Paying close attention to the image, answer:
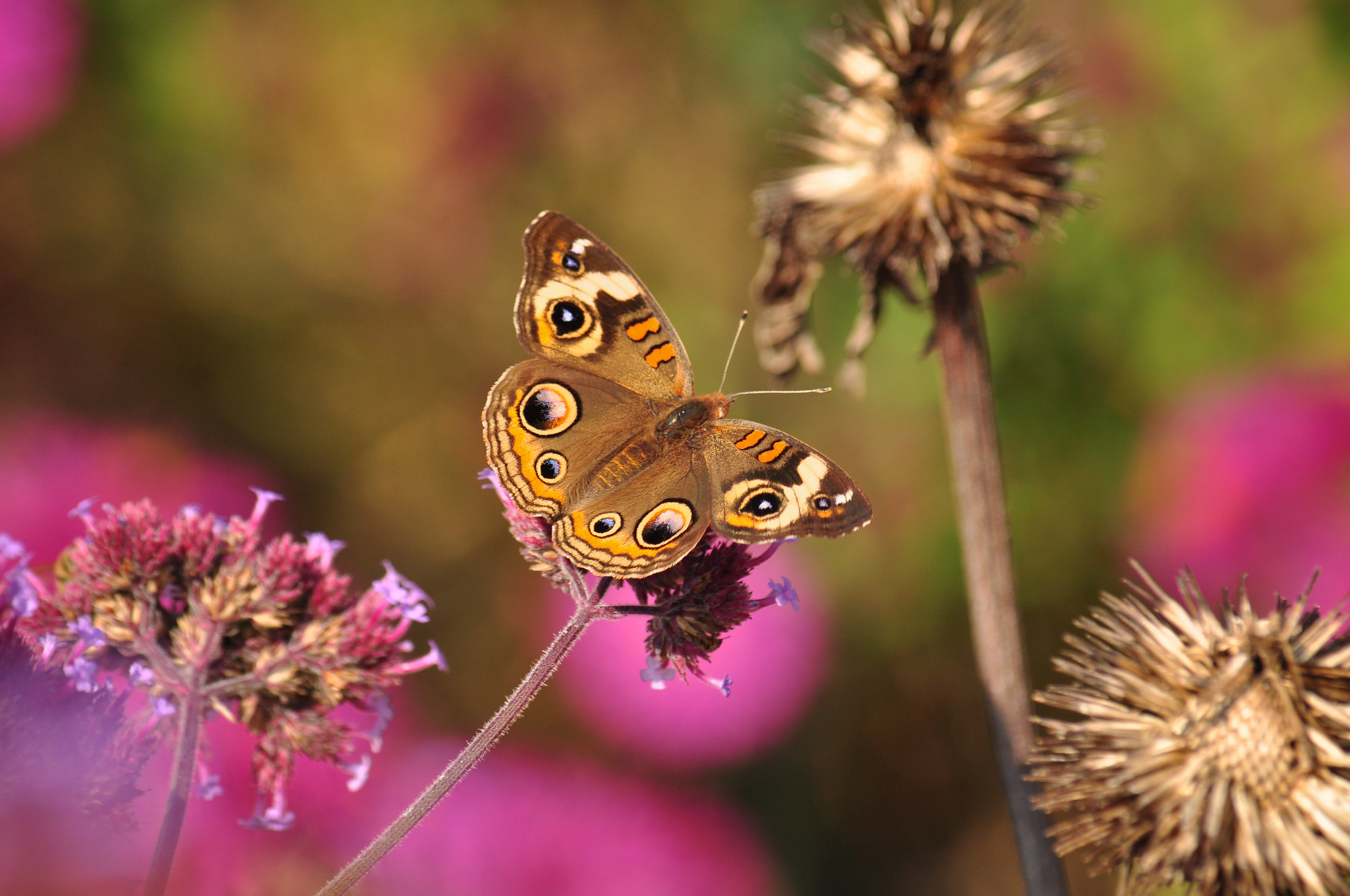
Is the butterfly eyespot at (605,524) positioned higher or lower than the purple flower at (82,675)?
higher

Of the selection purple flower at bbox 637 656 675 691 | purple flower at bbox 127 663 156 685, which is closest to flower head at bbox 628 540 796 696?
purple flower at bbox 637 656 675 691

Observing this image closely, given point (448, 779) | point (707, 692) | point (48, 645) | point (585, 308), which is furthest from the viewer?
point (707, 692)

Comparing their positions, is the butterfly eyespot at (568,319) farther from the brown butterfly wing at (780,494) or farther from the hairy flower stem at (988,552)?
the hairy flower stem at (988,552)

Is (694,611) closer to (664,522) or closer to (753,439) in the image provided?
(664,522)

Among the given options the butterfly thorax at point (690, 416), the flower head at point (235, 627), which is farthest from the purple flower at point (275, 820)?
the butterfly thorax at point (690, 416)

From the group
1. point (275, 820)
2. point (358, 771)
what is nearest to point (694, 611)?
point (358, 771)

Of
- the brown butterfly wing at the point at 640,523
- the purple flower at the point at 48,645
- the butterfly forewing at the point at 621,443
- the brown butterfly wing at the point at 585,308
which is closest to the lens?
the purple flower at the point at 48,645

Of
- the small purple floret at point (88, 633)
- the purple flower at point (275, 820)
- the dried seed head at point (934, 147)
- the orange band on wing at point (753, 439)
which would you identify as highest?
the dried seed head at point (934, 147)
